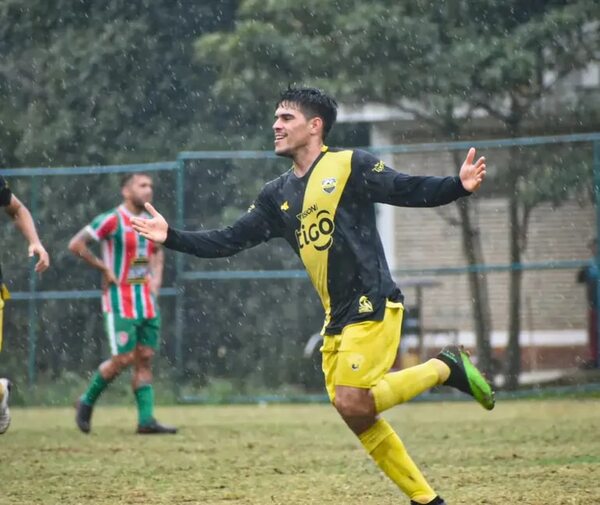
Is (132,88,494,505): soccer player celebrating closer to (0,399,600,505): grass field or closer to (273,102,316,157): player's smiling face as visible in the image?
(273,102,316,157): player's smiling face

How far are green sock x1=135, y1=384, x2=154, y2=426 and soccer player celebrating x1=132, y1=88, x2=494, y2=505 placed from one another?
16.4 feet

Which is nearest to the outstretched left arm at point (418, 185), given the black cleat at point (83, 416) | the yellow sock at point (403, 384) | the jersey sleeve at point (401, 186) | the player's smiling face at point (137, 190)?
the jersey sleeve at point (401, 186)

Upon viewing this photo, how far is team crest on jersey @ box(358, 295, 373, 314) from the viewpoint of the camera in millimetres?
7074

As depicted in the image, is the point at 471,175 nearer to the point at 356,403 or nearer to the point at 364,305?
the point at 364,305

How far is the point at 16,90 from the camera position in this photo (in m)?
19.9

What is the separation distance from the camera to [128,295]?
41.8ft

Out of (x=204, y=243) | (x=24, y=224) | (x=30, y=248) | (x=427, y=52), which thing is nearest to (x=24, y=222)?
(x=24, y=224)

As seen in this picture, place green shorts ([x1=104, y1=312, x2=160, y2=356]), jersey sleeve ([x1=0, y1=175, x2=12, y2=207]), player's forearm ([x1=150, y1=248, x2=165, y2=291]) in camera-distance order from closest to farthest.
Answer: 1. jersey sleeve ([x1=0, y1=175, x2=12, y2=207])
2. green shorts ([x1=104, y1=312, x2=160, y2=356])
3. player's forearm ([x1=150, y1=248, x2=165, y2=291])

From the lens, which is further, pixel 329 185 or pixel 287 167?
pixel 287 167

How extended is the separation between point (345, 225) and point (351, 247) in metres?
0.11

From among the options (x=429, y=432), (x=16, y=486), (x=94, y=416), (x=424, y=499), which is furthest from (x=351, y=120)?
(x=424, y=499)

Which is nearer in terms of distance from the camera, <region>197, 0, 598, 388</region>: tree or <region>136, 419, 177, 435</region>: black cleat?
<region>136, 419, 177, 435</region>: black cleat

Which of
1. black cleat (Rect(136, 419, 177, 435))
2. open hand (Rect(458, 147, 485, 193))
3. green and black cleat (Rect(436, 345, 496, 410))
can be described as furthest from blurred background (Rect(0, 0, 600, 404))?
open hand (Rect(458, 147, 485, 193))

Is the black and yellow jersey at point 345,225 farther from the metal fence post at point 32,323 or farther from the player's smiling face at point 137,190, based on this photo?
the metal fence post at point 32,323
